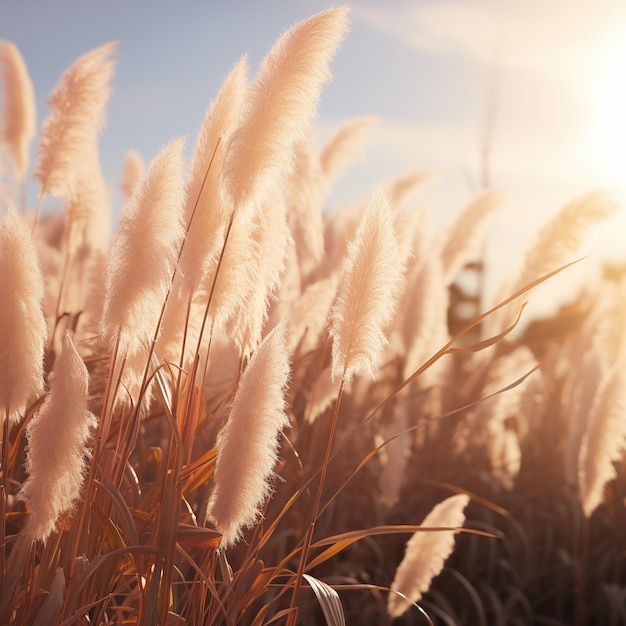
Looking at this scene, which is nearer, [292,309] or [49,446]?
[49,446]

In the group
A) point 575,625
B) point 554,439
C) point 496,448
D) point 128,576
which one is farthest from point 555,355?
point 128,576

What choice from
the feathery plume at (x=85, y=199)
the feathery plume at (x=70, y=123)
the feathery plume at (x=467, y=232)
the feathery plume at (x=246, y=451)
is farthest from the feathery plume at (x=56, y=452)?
the feathery plume at (x=467, y=232)

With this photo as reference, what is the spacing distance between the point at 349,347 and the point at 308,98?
0.45 metres

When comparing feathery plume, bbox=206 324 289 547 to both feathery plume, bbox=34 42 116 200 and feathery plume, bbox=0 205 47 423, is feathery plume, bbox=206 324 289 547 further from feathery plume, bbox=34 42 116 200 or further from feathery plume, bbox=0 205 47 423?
feathery plume, bbox=34 42 116 200

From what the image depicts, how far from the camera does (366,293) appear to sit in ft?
4.77

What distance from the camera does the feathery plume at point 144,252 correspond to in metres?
1.43

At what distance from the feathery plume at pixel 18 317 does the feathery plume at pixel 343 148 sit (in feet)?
5.98

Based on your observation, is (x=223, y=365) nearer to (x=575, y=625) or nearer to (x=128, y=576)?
(x=128, y=576)

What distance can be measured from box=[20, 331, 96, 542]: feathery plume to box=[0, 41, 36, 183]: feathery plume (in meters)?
1.64

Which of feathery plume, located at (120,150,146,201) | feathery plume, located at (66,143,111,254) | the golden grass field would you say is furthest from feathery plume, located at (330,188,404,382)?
feathery plume, located at (120,150,146,201)

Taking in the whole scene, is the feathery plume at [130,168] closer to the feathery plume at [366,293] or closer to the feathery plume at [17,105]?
the feathery plume at [17,105]

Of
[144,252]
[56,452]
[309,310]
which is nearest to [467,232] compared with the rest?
[309,310]

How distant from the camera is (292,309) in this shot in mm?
2389

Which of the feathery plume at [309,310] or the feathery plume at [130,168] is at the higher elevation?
the feathery plume at [309,310]
